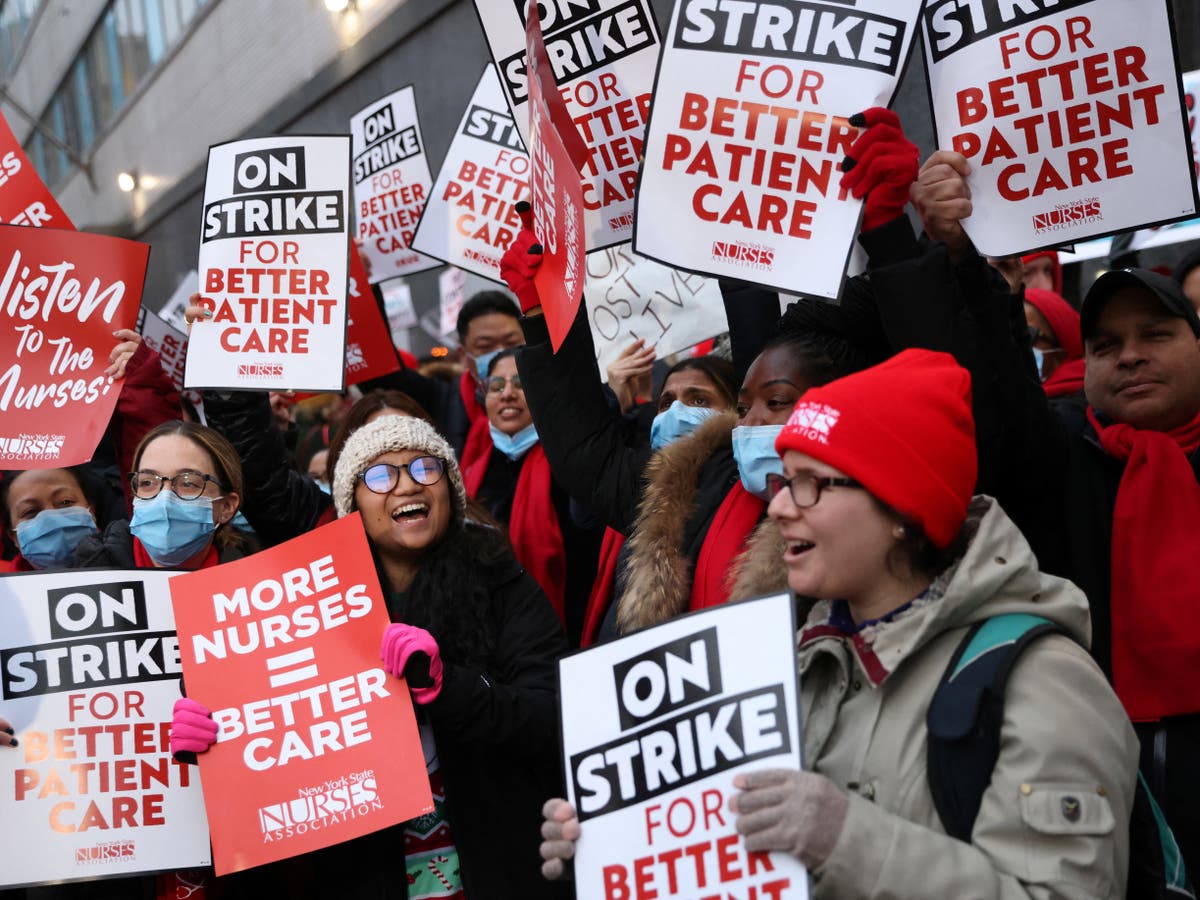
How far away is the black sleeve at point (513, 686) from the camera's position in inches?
114

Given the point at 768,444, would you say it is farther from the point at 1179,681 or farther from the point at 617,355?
the point at 617,355

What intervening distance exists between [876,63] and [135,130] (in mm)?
22395

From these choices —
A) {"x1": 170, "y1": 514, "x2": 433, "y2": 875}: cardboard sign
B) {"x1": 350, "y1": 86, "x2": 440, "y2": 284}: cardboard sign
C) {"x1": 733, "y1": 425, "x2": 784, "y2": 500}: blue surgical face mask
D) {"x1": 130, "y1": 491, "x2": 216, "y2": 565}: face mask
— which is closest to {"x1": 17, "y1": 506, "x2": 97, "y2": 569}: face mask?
{"x1": 130, "y1": 491, "x2": 216, "y2": 565}: face mask

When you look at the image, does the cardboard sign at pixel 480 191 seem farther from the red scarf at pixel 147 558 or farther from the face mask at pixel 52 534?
the red scarf at pixel 147 558

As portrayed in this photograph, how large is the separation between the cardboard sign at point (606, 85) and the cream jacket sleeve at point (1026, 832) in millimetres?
2139

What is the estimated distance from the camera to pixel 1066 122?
2914 mm

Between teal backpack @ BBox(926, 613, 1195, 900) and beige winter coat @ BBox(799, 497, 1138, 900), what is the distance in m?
0.02

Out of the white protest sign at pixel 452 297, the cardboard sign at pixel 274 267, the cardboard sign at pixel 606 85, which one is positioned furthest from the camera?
the white protest sign at pixel 452 297

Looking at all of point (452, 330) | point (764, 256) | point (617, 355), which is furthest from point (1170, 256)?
point (452, 330)

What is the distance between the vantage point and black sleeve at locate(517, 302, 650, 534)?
3264 mm

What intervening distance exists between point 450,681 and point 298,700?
1.12ft

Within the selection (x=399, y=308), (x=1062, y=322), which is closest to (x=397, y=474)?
(x=1062, y=322)

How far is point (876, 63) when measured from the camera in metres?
2.85

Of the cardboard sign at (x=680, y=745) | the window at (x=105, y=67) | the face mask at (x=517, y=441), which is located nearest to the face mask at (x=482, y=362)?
the face mask at (x=517, y=441)
